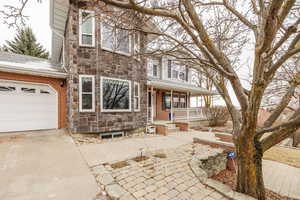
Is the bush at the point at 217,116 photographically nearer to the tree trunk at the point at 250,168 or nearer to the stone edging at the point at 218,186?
the stone edging at the point at 218,186

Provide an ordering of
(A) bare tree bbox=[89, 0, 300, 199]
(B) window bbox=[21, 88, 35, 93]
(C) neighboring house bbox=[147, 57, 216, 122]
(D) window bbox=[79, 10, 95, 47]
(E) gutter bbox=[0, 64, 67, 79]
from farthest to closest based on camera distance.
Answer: (C) neighboring house bbox=[147, 57, 216, 122] < (B) window bbox=[21, 88, 35, 93] < (D) window bbox=[79, 10, 95, 47] < (E) gutter bbox=[0, 64, 67, 79] < (A) bare tree bbox=[89, 0, 300, 199]

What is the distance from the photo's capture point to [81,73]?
638 cm

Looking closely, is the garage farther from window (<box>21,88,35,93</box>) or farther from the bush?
the bush

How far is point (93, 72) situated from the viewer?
6.60 m

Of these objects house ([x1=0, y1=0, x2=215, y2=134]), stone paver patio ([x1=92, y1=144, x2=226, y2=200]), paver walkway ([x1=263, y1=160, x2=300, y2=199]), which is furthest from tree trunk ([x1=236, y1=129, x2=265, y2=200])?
house ([x1=0, y1=0, x2=215, y2=134])

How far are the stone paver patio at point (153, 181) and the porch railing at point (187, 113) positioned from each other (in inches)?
285

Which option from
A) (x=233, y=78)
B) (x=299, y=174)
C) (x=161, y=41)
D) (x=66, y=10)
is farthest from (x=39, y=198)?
(x=66, y=10)

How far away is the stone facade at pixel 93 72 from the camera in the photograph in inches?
246

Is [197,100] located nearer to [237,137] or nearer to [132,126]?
[132,126]

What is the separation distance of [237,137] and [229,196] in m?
1.17

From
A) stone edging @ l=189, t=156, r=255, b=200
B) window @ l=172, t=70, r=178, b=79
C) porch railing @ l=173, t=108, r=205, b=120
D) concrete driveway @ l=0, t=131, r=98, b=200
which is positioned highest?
window @ l=172, t=70, r=178, b=79

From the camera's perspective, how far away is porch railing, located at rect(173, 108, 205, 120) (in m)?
11.2

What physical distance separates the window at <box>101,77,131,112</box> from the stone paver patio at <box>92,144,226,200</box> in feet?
11.6

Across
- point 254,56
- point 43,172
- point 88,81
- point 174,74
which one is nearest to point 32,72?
point 88,81
